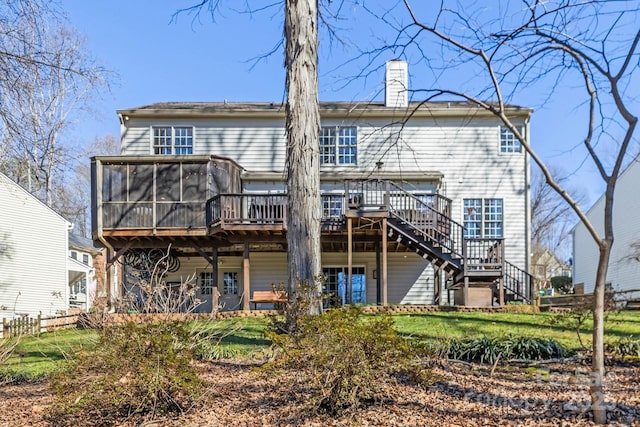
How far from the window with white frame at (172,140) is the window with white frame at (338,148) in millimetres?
4923

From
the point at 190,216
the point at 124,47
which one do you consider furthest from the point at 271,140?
the point at 124,47

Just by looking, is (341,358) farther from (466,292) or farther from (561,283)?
(561,283)

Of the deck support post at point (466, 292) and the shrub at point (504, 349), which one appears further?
the deck support post at point (466, 292)

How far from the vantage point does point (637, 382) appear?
4668 mm

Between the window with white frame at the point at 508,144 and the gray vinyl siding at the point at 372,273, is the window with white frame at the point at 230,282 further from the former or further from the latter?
the window with white frame at the point at 508,144

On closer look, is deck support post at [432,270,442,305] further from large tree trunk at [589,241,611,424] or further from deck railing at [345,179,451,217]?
large tree trunk at [589,241,611,424]

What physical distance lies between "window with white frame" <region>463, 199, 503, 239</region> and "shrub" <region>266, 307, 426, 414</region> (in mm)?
12278

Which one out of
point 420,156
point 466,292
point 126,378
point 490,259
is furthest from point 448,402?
point 420,156

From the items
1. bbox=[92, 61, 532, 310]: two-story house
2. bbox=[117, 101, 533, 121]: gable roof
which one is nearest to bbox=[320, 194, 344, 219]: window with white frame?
bbox=[92, 61, 532, 310]: two-story house

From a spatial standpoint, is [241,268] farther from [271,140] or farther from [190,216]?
[271,140]

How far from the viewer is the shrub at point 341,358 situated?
3.99m

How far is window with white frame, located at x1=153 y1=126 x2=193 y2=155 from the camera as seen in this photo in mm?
16109

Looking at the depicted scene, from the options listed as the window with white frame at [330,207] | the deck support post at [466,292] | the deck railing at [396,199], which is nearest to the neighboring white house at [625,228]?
the deck railing at [396,199]

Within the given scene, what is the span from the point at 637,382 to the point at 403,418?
267 centimetres
